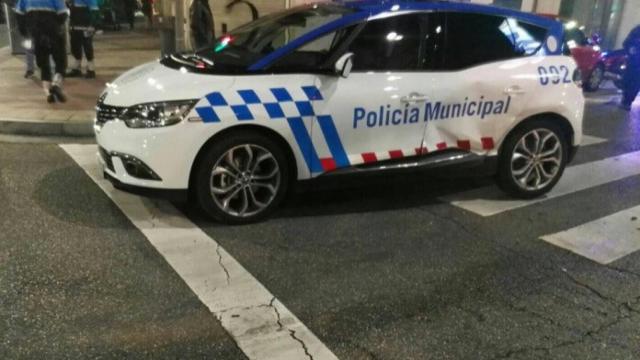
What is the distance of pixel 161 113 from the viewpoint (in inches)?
170

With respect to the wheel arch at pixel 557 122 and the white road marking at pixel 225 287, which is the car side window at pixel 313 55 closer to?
the white road marking at pixel 225 287

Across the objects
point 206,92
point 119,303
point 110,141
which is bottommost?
point 119,303

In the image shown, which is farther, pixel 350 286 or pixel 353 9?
pixel 353 9

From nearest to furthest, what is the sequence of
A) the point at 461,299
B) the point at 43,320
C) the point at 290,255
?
1. the point at 43,320
2. the point at 461,299
3. the point at 290,255

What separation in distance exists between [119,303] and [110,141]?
146cm

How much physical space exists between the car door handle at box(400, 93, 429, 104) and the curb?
167 inches

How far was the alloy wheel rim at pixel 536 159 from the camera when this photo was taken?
554 cm

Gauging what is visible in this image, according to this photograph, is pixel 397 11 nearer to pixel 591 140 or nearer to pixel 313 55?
pixel 313 55

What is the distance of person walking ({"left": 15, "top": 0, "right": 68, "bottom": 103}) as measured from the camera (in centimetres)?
807

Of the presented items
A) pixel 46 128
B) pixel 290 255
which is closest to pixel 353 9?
pixel 290 255

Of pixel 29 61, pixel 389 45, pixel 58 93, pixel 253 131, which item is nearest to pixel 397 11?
pixel 389 45

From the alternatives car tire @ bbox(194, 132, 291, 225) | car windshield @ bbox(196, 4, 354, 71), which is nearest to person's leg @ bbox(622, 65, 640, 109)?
car windshield @ bbox(196, 4, 354, 71)

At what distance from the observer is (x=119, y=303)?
139 inches

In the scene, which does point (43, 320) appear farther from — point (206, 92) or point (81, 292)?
point (206, 92)
